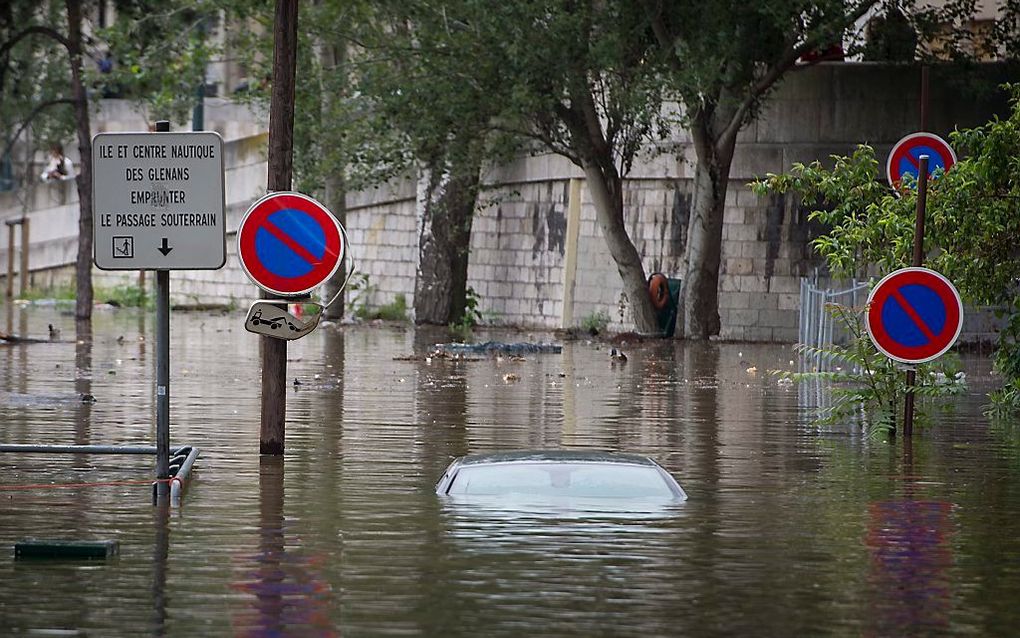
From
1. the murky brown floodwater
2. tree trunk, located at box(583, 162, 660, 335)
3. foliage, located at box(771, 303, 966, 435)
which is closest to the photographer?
the murky brown floodwater

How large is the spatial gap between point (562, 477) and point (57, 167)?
41.9m

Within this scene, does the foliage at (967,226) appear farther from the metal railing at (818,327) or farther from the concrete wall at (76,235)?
the concrete wall at (76,235)

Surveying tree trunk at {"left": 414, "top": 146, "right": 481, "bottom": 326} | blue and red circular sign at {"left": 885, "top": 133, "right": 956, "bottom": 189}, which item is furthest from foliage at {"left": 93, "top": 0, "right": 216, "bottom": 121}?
blue and red circular sign at {"left": 885, "top": 133, "right": 956, "bottom": 189}

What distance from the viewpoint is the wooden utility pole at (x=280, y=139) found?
13.9 metres

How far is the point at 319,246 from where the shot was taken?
42.3 feet

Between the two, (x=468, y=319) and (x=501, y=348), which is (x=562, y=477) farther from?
(x=468, y=319)

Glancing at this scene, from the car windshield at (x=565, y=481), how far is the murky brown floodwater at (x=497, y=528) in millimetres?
310

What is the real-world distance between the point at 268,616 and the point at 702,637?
1.73 m

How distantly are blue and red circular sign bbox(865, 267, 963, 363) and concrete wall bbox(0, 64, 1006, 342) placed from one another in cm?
1662

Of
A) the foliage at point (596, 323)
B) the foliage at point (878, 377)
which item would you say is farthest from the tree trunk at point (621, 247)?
the foliage at point (878, 377)

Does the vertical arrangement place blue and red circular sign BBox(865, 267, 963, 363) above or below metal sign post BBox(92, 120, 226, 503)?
below

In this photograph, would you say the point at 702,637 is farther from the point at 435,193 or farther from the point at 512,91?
the point at 435,193

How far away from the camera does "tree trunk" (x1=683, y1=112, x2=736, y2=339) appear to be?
101 feet

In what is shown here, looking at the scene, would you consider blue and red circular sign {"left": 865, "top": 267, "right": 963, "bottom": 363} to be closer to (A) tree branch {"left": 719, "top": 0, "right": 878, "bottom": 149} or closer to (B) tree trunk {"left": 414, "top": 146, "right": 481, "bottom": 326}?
(A) tree branch {"left": 719, "top": 0, "right": 878, "bottom": 149}
